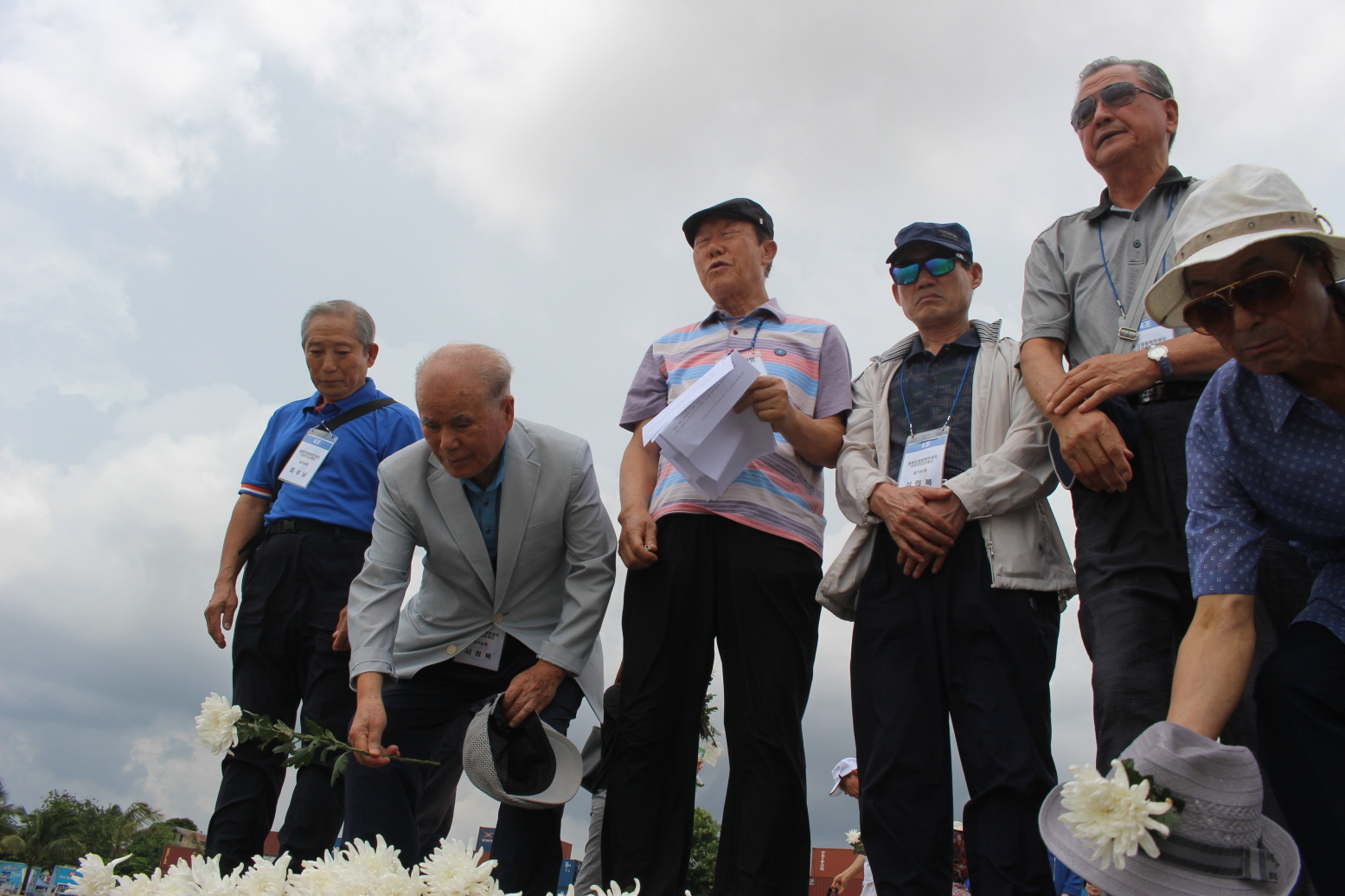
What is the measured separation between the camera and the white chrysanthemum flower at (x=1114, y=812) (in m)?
1.51

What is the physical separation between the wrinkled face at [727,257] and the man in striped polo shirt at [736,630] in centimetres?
28

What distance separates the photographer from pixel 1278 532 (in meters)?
2.25

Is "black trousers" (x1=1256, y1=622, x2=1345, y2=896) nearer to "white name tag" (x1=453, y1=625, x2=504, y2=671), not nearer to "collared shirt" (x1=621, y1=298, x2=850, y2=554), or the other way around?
"collared shirt" (x1=621, y1=298, x2=850, y2=554)

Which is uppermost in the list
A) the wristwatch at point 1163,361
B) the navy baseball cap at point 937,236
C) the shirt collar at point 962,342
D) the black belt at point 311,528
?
the navy baseball cap at point 937,236

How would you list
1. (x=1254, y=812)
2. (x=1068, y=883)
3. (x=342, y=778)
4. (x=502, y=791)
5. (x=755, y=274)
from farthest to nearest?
(x=1068, y=883) < (x=755, y=274) < (x=342, y=778) < (x=502, y=791) < (x=1254, y=812)

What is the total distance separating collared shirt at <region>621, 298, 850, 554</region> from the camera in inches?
130

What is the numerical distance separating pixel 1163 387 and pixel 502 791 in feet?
7.99

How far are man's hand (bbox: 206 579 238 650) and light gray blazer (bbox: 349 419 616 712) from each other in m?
1.33

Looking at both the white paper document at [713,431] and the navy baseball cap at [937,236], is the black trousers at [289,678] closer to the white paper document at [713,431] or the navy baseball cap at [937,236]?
the white paper document at [713,431]

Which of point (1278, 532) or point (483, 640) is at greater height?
point (1278, 532)

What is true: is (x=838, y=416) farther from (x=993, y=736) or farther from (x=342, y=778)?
(x=342, y=778)

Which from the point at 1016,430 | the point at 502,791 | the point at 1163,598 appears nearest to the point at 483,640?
the point at 502,791

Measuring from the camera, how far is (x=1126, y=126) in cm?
321

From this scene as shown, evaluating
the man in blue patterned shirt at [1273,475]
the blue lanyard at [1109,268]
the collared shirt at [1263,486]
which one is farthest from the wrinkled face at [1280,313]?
the blue lanyard at [1109,268]
